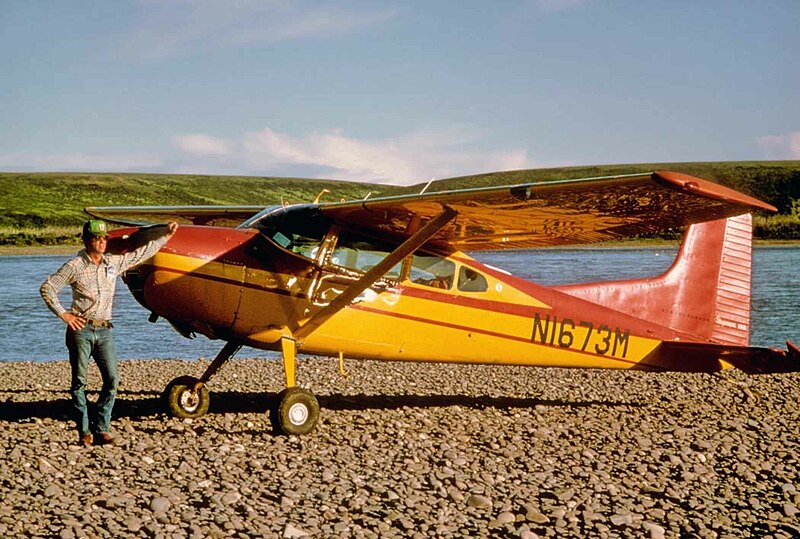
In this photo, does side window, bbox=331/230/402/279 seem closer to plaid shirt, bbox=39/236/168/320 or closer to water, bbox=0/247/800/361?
plaid shirt, bbox=39/236/168/320

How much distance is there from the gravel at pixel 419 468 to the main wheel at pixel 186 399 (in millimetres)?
135

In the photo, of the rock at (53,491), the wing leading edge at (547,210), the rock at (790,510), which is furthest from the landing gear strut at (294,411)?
the rock at (790,510)

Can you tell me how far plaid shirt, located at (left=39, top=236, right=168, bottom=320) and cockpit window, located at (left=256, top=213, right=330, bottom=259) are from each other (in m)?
1.45

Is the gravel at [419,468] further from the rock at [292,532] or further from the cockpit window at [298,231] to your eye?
the cockpit window at [298,231]

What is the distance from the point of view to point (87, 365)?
261 inches

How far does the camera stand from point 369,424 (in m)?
8.05

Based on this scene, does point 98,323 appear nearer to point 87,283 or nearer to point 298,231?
point 87,283

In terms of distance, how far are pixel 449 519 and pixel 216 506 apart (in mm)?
1473

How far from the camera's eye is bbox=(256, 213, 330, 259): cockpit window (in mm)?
7711

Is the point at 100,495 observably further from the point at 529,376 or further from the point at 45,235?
the point at 45,235

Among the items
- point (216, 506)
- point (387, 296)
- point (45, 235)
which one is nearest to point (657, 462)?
point (387, 296)

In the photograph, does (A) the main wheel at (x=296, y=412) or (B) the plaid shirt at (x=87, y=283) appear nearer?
(B) the plaid shirt at (x=87, y=283)

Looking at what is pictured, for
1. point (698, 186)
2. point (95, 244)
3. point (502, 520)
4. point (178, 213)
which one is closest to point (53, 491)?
point (95, 244)

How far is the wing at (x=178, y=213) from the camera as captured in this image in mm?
9609
